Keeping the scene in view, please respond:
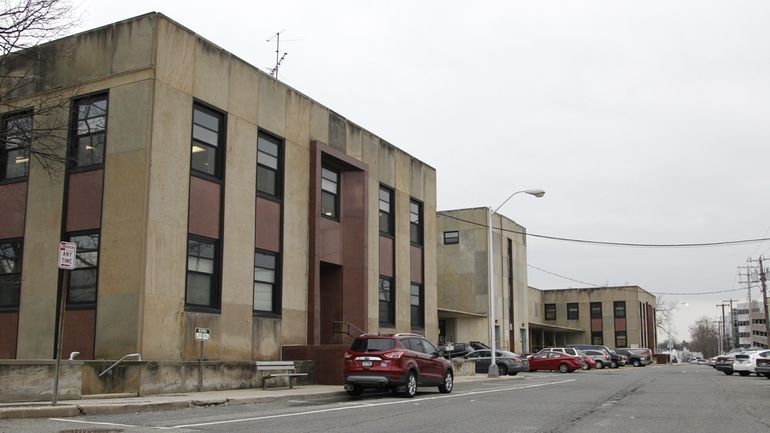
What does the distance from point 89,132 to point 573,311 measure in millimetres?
70490

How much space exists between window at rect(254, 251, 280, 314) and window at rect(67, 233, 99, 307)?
16.4 ft

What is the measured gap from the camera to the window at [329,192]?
26.4 meters

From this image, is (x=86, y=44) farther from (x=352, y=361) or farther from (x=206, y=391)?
(x=352, y=361)

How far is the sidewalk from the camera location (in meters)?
12.5

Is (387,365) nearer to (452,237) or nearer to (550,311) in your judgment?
(452,237)

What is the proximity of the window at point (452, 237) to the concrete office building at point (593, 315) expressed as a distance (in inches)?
1028

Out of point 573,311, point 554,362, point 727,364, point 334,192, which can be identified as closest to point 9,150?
point 334,192

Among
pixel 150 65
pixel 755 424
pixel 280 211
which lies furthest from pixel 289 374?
pixel 755 424

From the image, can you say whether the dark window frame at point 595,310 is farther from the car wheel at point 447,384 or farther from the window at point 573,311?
the car wheel at point 447,384

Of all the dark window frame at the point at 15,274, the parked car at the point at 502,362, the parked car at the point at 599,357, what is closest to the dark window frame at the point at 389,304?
the parked car at the point at 502,362

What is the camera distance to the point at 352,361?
18.7 meters

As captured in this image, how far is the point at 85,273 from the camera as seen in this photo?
61.7 ft

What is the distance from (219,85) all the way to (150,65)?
269cm

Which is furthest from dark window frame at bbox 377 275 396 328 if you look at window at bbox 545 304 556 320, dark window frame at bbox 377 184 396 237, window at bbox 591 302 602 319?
window at bbox 591 302 602 319
